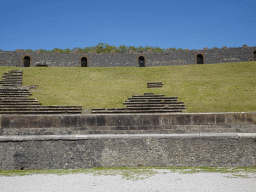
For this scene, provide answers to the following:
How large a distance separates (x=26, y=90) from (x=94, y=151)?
11281 millimetres

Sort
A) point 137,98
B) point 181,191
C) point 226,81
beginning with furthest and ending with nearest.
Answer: point 226,81 < point 137,98 < point 181,191

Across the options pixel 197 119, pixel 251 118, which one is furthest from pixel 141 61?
pixel 251 118

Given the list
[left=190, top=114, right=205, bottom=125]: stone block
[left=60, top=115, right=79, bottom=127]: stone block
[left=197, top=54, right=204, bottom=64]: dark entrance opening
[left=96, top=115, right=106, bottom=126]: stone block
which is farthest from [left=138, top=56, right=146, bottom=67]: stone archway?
[left=60, top=115, right=79, bottom=127]: stone block

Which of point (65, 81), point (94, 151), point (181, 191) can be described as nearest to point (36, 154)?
point (94, 151)

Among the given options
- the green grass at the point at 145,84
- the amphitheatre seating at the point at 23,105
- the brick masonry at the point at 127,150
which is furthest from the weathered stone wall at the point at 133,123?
the amphitheatre seating at the point at 23,105

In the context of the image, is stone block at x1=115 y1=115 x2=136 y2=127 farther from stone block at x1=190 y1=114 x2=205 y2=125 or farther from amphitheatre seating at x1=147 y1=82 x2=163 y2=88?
amphitheatre seating at x1=147 y1=82 x2=163 y2=88

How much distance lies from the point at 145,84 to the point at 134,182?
14.2 metres

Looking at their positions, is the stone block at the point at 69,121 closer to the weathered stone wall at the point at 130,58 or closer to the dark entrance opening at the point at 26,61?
the weathered stone wall at the point at 130,58

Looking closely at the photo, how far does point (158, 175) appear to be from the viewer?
6031mm

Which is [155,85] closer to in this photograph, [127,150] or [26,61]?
[127,150]

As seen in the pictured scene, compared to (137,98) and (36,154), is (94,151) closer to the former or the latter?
(36,154)

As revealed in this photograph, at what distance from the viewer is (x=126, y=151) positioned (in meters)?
7.20

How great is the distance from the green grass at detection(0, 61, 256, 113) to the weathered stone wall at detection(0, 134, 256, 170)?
584 cm

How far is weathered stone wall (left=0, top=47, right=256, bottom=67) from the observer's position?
29.8m
